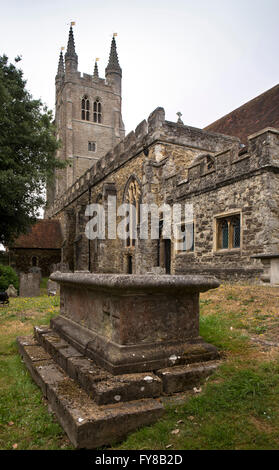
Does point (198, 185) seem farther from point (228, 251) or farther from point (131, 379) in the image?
point (131, 379)

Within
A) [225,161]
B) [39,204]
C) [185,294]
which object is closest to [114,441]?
[185,294]

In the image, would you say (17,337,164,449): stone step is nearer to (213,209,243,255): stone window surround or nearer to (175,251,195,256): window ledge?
(213,209,243,255): stone window surround

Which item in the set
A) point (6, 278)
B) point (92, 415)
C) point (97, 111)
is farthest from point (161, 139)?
point (97, 111)

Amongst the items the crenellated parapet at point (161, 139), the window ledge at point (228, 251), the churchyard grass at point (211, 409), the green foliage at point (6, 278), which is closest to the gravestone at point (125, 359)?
the churchyard grass at point (211, 409)

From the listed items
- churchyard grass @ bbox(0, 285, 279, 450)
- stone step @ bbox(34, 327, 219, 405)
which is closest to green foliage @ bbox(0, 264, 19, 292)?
churchyard grass @ bbox(0, 285, 279, 450)

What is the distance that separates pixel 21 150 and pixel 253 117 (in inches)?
445

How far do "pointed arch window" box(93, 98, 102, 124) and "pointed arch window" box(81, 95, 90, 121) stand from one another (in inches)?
31.8

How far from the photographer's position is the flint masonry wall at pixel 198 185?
31.7ft

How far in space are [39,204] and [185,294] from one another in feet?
46.8

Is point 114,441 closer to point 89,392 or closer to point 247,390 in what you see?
point 89,392

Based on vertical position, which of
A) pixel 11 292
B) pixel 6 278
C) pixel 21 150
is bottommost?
pixel 11 292

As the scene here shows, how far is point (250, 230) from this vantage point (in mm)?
10031

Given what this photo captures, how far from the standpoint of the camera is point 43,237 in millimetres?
29641

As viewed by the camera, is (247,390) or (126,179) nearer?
(247,390)
